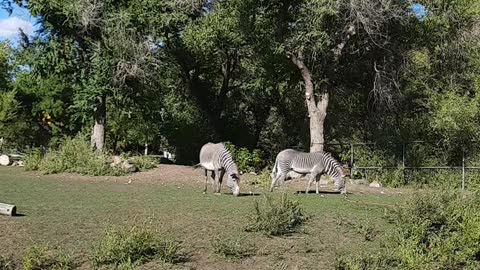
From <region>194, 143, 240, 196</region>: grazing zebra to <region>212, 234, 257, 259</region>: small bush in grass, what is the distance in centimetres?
651

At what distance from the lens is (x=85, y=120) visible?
1222 inches

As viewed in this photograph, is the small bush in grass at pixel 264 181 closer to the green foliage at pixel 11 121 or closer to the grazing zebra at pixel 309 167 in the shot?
the grazing zebra at pixel 309 167

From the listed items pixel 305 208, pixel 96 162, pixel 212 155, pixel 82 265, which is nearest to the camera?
pixel 82 265

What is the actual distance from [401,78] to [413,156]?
396 cm

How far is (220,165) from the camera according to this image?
1844cm

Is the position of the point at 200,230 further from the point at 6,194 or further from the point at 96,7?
the point at 96,7

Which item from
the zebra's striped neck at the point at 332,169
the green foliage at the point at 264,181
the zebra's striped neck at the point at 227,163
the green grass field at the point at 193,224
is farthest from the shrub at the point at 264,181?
the green grass field at the point at 193,224

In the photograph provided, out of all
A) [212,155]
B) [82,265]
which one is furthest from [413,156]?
[82,265]

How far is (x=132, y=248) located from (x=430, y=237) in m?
5.76

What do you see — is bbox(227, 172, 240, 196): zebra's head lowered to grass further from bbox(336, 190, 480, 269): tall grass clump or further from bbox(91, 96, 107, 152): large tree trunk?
bbox(91, 96, 107, 152): large tree trunk

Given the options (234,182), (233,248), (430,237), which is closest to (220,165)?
(234,182)

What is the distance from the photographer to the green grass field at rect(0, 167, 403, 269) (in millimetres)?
10953

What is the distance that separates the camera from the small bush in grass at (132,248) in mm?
10227

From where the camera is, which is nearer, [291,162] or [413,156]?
[291,162]
